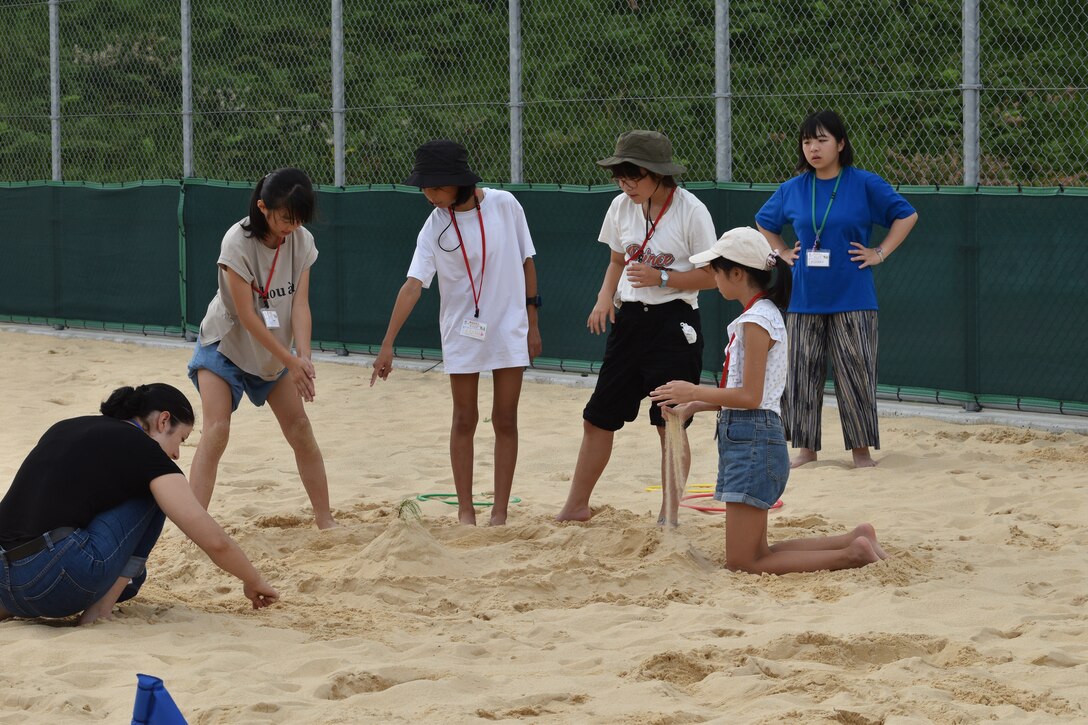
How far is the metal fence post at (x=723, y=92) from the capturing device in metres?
9.84

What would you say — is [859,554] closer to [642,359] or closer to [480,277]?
[642,359]

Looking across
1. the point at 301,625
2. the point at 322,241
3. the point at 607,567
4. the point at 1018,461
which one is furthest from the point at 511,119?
the point at 301,625

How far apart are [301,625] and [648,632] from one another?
45.6 inches

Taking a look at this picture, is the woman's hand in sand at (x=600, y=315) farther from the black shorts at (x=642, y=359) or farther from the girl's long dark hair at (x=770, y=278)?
the girl's long dark hair at (x=770, y=278)

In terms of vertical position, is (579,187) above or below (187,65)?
below

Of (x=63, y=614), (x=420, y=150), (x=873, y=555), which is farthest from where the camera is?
(x=420, y=150)

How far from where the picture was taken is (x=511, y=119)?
1096 cm

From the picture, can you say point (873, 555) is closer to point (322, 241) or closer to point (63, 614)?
point (63, 614)

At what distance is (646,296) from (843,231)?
1791 millimetres

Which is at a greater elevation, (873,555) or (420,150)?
(420,150)

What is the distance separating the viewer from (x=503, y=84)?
46.0ft

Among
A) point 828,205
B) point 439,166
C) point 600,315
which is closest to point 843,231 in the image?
point 828,205

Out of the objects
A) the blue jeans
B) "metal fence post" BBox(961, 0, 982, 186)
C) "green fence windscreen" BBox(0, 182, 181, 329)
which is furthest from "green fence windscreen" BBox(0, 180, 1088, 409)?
the blue jeans

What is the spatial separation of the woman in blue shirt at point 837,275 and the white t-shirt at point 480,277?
193 cm
